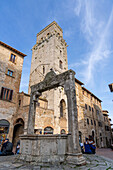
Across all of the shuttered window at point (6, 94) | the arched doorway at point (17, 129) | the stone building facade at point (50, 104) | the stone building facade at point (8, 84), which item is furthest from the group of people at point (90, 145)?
the shuttered window at point (6, 94)

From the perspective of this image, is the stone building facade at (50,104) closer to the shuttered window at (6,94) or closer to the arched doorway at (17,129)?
the arched doorway at (17,129)

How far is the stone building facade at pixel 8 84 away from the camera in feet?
44.7

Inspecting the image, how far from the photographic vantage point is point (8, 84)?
49.4 ft

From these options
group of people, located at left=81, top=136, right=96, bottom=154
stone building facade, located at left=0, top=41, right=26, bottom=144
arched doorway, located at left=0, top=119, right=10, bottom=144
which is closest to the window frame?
stone building facade, located at left=0, top=41, right=26, bottom=144

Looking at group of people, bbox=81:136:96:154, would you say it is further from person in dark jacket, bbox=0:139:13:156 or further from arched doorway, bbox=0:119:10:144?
arched doorway, bbox=0:119:10:144

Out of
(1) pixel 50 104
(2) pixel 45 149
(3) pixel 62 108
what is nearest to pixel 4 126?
(1) pixel 50 104

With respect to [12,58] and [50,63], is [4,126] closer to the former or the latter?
[12,58]

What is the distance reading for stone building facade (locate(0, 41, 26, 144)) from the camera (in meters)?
13.6

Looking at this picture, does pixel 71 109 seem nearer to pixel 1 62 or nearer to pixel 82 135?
pixel 1 62

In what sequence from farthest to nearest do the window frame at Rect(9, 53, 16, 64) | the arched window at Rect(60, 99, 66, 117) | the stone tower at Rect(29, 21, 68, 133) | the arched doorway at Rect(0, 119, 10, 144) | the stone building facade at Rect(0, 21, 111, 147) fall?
1. the arched window at Rect(60, 99, 66, 117)
2. the stone tower at Rect(29, 21, 68, 133)
3. the window frame at Rect(9, 53, 16, 64)
4. the stone building facade at Rect(0, 21, 111, 147)
5. the arched doorway at Rect(0, 119, 10, 144)

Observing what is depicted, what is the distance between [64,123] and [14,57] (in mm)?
12684

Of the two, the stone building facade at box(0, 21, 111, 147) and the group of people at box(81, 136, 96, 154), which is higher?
the stone building facade at box(0, 21, 111, 147)

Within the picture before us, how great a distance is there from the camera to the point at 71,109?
566 cm

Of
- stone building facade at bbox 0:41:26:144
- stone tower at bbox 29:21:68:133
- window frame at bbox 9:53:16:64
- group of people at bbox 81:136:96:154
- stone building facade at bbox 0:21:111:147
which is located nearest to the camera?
group of people at bbox 81:136:96:154
